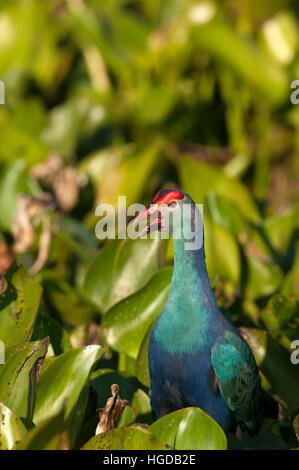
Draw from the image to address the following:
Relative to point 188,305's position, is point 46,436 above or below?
below

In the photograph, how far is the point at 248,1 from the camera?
3.97 metres

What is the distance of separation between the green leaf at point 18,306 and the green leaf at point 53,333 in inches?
3.9

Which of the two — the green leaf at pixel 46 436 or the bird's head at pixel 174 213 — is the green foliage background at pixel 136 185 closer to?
the green leaf at pixel 46 436

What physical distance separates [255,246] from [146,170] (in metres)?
0.93

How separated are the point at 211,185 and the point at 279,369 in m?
1.25

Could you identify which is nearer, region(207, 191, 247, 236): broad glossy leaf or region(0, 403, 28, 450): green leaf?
region(0, 403, 28, 450): green leaf

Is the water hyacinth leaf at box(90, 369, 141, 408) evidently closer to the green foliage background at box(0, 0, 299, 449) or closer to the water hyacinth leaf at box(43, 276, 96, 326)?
the green foliage background at box(0, 0, 299, 449)

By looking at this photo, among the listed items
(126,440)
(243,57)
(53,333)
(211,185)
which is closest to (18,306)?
(53,333)

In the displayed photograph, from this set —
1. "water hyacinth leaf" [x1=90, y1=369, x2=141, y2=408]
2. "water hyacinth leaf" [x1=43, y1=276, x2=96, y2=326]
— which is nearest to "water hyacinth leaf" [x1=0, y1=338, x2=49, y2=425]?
"water hyacinth leaf" [x1=90, y1=369, x2=141, y2=408]

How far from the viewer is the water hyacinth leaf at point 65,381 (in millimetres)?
1703

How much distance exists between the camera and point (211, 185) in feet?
10.2

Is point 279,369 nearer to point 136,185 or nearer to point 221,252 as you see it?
point 221,252

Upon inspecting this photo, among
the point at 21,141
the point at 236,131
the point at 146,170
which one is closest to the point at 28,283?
the point at 146,170

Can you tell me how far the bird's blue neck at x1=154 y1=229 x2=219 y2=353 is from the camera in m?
1.79
